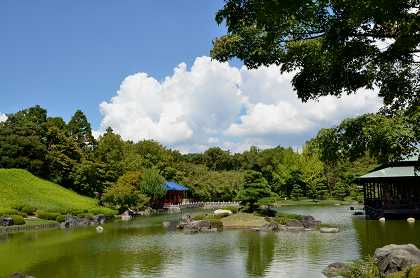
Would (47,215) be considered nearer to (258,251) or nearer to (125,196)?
(125,196)

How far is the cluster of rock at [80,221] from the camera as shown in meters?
45.6

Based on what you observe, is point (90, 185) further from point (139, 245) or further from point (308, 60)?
point (308, 60)

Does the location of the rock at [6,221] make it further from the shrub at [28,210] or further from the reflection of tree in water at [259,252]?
the reflection of tree in water at [259,252]

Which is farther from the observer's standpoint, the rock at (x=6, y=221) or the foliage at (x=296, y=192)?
the foliage at (x=296, y=192)

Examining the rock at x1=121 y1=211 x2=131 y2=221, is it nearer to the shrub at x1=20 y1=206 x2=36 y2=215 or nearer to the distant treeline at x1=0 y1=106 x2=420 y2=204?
the shrub at x1=20 y1=206 x2=36 y2=215

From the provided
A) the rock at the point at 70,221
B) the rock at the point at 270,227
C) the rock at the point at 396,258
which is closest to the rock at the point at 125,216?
the rock at the point at 70,221

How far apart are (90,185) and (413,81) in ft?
203

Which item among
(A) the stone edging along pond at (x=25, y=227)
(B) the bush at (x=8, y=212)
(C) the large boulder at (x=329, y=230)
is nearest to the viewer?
(C) the large boulder at (x=329, y=230)

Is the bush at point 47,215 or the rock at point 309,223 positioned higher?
the bush at point 47,215

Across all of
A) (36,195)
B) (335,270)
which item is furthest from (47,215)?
(335,270)

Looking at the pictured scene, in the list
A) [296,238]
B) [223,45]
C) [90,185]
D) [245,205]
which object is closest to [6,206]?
[90,185]

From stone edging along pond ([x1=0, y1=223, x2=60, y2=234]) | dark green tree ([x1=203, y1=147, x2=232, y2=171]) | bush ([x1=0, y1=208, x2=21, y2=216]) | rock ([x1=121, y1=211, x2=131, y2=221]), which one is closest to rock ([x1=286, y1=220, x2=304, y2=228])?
stone edging along pond ([x1=0, y1=223, x2=60, y2=234])

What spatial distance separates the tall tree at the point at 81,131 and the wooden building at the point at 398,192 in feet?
159

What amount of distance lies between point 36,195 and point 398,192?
137 feet
